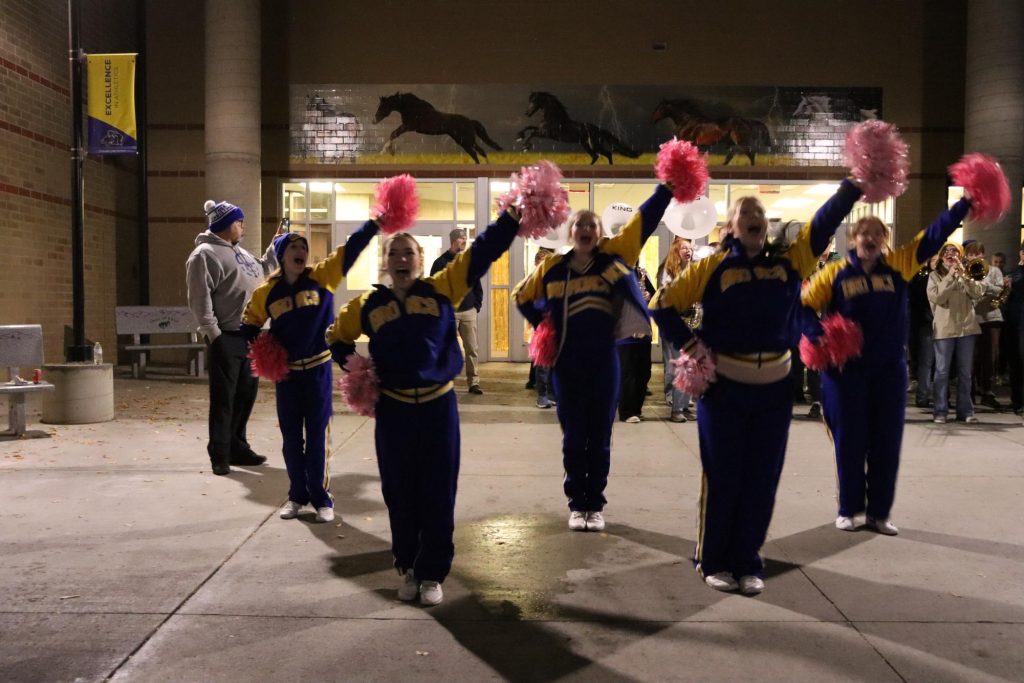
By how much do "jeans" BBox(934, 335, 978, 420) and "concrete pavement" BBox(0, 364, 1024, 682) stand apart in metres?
2.16

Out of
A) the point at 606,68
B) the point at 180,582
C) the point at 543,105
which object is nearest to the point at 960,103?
the point at 606,68

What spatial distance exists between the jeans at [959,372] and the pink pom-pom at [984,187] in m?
4.94

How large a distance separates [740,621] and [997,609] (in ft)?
4.02

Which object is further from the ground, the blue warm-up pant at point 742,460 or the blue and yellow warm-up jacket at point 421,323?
the blue and yellow warm-up jacket at point 421,323

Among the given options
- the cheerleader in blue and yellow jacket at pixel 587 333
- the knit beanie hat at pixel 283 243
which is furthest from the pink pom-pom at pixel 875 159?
the knit beanie hat at pixel 283 243

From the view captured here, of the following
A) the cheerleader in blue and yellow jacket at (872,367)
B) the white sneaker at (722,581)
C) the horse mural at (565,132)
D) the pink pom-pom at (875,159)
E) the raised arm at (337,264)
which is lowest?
the white sneaker at (722,581)

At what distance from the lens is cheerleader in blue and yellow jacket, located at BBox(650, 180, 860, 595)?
4.25m

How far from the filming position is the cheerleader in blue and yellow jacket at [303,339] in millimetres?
5422

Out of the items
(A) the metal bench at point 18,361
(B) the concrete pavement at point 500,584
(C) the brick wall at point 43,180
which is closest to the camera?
(B) the concrete pavement at point 500,584

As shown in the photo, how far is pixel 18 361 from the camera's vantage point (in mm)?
9055

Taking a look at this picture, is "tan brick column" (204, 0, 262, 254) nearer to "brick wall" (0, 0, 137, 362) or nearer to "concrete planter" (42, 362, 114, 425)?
"brick wall" (0, 0, 137, 362)

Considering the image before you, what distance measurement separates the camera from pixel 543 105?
16500 millimetres

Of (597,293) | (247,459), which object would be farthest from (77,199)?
(597,293)

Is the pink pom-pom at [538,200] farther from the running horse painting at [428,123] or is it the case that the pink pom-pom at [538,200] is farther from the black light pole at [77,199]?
the running horse painting at [428,123]
